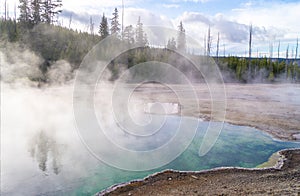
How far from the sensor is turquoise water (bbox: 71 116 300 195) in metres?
5.61

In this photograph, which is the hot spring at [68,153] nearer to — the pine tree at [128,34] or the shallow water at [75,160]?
the shallow water at [75,160]

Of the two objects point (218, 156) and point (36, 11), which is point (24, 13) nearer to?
point (36, 11)

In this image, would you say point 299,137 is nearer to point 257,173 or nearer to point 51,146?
point 257,173

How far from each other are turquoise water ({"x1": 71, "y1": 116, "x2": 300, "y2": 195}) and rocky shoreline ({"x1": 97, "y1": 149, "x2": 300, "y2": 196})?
0.40 metres

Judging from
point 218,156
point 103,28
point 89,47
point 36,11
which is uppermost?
point 36,11

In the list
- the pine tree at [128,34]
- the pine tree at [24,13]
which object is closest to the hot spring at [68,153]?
the pine tree at [24,13]

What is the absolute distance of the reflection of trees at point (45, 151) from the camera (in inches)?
248

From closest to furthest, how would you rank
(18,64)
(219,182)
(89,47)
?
(219,182) < (18,64) < (89,47)

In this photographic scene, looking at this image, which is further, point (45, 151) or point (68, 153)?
point (45, 151)

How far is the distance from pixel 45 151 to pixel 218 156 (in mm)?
4481

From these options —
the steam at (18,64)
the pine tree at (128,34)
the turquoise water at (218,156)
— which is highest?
the pine tree at (128,34)

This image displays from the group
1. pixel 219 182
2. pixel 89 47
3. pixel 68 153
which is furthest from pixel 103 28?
pixel 219 182

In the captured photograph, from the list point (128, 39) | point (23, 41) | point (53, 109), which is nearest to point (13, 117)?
point (53, 109)

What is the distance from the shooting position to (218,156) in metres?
7.35
